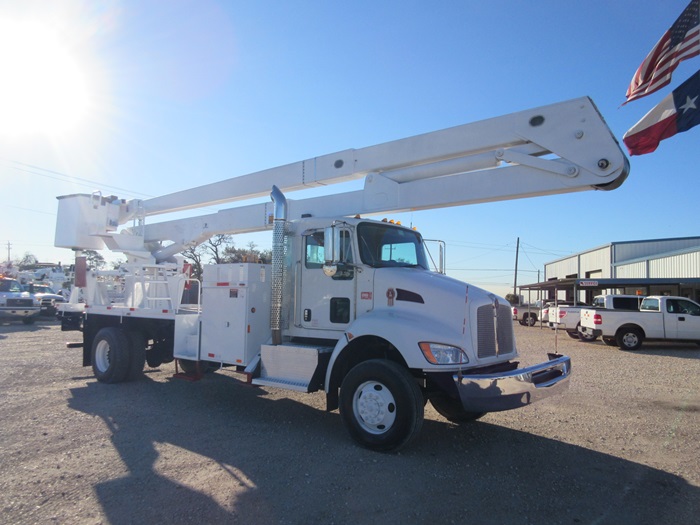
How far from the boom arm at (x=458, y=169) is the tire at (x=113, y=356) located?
9.43ft

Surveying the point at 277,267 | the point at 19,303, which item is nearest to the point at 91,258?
the point at 277,267

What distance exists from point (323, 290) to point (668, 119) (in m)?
5.45

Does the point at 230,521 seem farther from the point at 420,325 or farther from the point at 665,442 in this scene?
the point at 665,442

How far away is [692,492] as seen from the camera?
4.43 m

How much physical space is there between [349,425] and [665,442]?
4.01 metres

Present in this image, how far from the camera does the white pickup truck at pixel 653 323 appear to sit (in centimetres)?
1647

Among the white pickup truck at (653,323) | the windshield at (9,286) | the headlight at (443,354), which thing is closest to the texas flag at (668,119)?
the headlight at (443,354)

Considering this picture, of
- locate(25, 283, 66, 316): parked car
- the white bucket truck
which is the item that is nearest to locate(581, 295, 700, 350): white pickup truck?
the white bucket truck

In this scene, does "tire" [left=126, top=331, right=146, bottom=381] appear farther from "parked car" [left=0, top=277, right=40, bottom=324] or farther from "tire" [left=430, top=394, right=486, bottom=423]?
"parked car" [left=0, top=277, right=40, bottom=324]

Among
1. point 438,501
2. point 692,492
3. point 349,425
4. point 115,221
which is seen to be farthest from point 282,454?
point 115,221

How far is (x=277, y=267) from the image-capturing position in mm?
6496

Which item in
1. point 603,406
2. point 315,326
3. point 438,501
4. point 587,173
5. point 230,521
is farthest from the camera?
point 603,406

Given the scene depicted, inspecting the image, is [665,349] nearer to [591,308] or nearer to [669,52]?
[591,308]

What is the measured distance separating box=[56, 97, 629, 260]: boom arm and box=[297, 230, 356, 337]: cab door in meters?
0.71
